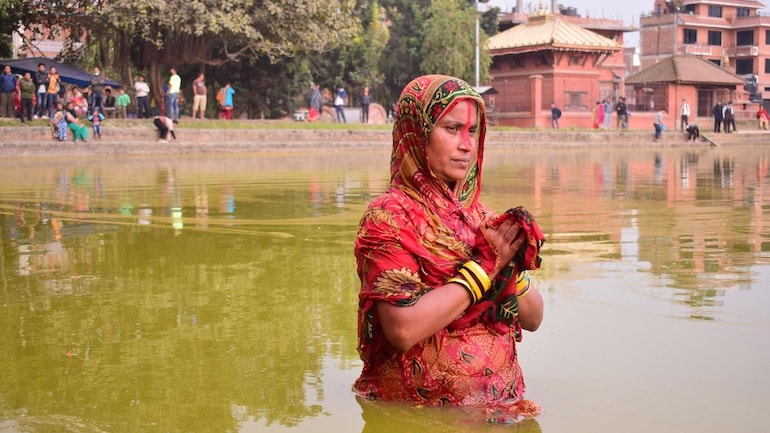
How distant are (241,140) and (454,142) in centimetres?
2421

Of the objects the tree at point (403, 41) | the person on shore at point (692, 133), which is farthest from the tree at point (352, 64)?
the person on shore at point (692, 133)

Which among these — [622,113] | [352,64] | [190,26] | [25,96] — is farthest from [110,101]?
[622,113]

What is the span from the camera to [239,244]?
781cm

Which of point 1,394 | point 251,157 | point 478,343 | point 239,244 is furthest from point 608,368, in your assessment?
point 251,157

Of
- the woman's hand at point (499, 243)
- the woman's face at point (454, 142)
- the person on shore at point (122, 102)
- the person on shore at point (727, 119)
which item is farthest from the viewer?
the person on shore at point (727, 119)

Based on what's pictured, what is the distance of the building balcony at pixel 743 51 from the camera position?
7062 cm

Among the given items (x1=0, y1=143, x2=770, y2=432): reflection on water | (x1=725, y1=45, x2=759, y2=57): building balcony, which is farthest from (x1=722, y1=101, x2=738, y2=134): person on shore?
(x1=0, y1=143, x2=770, y2=432): reflection on water

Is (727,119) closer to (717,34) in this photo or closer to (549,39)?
(549,39)

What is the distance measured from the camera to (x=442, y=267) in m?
3.12

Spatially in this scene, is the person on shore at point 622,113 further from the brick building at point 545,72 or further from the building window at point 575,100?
the building window at point 575,100

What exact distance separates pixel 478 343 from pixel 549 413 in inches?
20.3

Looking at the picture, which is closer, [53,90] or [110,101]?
[53,90]

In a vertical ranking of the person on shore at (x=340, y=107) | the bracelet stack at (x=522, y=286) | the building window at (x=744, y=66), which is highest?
the building window at (x=744, y=66)

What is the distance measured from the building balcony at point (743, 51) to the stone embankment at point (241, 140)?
120 ft
